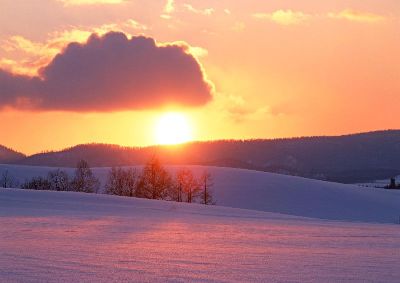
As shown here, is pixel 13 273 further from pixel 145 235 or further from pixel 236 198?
pixel 236 198

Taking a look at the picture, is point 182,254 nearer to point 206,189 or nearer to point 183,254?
point 183,254

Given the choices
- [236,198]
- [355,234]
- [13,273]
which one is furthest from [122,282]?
[236,198]

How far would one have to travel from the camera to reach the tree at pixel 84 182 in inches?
4213

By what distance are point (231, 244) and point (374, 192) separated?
9530 cm

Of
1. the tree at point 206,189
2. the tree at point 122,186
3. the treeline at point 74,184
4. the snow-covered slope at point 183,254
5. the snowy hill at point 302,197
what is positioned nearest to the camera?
the snow-covered slope at point 183,254

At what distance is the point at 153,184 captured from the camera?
9250cm

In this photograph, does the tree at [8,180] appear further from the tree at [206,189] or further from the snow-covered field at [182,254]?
the snow-covered field at [182,254]

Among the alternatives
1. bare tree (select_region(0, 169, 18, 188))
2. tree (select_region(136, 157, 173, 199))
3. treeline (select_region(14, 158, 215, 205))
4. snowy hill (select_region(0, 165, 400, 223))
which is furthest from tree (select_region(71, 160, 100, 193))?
snowy hill (select_region(0, 165, 400, 223))

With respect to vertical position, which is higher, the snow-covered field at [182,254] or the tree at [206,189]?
the tree at [206,189]

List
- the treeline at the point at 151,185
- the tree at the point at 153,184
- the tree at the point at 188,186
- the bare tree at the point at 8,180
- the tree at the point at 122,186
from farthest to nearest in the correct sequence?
the bare tree at the point at 8,180, the tree at the point at 122,186, the tree at the point at 188,186, the treeline at the point at 151,185, the tree at the point at 153,184

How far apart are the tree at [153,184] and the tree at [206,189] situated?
5.80 meters

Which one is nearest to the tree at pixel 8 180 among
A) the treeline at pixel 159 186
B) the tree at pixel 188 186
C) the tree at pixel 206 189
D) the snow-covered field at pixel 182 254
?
the treeline at pixel 159 186

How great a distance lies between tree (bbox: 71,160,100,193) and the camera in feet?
351

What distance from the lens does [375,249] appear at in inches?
799
